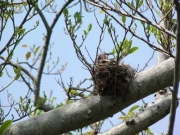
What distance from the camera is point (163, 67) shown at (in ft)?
5.37

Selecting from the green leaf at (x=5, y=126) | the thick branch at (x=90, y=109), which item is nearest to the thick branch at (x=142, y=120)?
the thick branch at (x=90, y=109)

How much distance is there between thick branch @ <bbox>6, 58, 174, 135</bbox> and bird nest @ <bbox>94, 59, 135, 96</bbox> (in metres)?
0.03

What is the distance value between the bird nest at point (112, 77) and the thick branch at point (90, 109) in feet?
0.11

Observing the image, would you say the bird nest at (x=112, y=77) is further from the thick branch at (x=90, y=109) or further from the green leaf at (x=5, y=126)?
the green leaf at (x=5, y=126)

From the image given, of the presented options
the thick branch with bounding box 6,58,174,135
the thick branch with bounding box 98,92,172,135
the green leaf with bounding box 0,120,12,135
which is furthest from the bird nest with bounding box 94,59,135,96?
the green leaf with bounding box 0,120,12,135

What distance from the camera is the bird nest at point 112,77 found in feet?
5.26

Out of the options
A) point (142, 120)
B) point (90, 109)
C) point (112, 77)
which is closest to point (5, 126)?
point (90, 109)

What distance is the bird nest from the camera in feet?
5.26

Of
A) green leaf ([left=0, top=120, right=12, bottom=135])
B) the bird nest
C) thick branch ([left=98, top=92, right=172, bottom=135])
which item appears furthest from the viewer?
thick branch ([left=98, top=92, right=172, bottom=135])

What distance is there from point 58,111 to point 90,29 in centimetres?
57

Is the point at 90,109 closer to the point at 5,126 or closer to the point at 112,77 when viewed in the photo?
the point at 112,77

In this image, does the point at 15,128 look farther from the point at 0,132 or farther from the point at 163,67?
the point at 163,67

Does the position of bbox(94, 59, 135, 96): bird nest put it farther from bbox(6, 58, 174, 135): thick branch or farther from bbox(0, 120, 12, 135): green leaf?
bbox(0, 120, 12, 135): green leaf

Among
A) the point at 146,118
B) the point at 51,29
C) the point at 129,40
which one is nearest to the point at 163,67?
the point at 129,40
